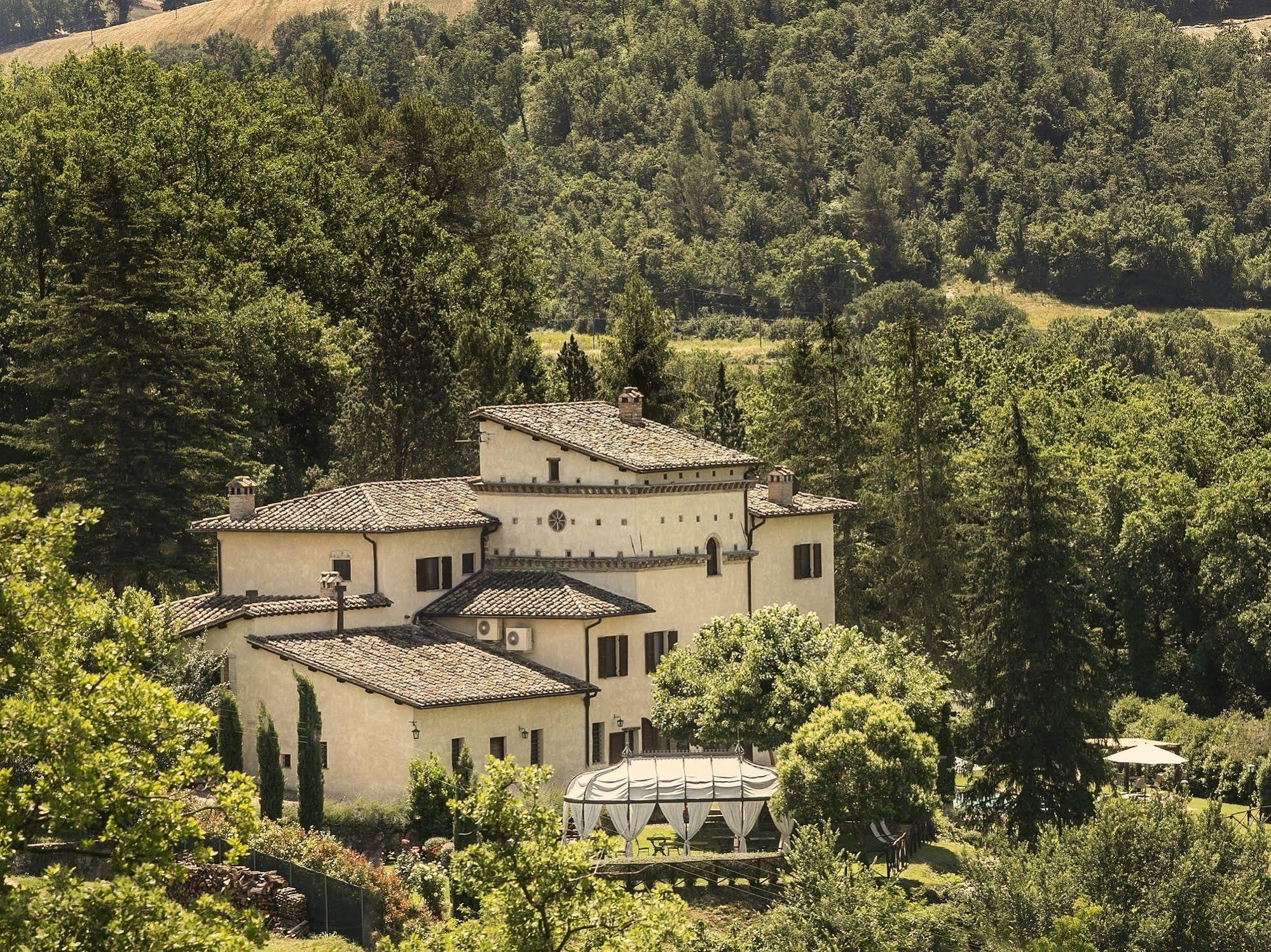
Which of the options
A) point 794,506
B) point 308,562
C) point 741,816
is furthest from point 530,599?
point 794,506

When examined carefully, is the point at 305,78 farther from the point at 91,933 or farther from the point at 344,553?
the point at 91,933

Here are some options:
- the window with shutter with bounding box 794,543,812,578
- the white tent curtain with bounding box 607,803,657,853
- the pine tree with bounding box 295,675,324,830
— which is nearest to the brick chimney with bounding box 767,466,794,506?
the window with shutter with bounding box 794,543,812,578

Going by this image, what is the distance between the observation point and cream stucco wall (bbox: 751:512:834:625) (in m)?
70.8

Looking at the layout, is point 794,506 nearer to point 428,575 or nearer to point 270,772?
point 428,575

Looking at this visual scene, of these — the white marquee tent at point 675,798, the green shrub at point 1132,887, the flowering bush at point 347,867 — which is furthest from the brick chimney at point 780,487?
the flowering bush at point 347,867

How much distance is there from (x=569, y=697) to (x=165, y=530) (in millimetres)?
15335

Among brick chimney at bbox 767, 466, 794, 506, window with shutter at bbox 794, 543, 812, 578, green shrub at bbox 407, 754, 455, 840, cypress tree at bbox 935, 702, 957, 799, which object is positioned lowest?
cypress tree at bbox 935, 702, 957, 799

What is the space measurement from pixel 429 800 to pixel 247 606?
9165mm

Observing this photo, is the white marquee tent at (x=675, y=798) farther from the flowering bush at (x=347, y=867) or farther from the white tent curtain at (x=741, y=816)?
the flowering bush at (x=347, y=867)

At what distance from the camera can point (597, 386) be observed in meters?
91.8

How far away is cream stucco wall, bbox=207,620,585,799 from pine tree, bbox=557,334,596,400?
2894cm

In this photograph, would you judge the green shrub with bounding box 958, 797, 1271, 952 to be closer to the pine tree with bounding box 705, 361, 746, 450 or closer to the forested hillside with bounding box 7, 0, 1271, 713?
the forested hillside with bounding box 7, 0, 1271, 713

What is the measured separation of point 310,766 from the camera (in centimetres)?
5684

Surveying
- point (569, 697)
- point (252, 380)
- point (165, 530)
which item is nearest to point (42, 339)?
point (165, 530)
